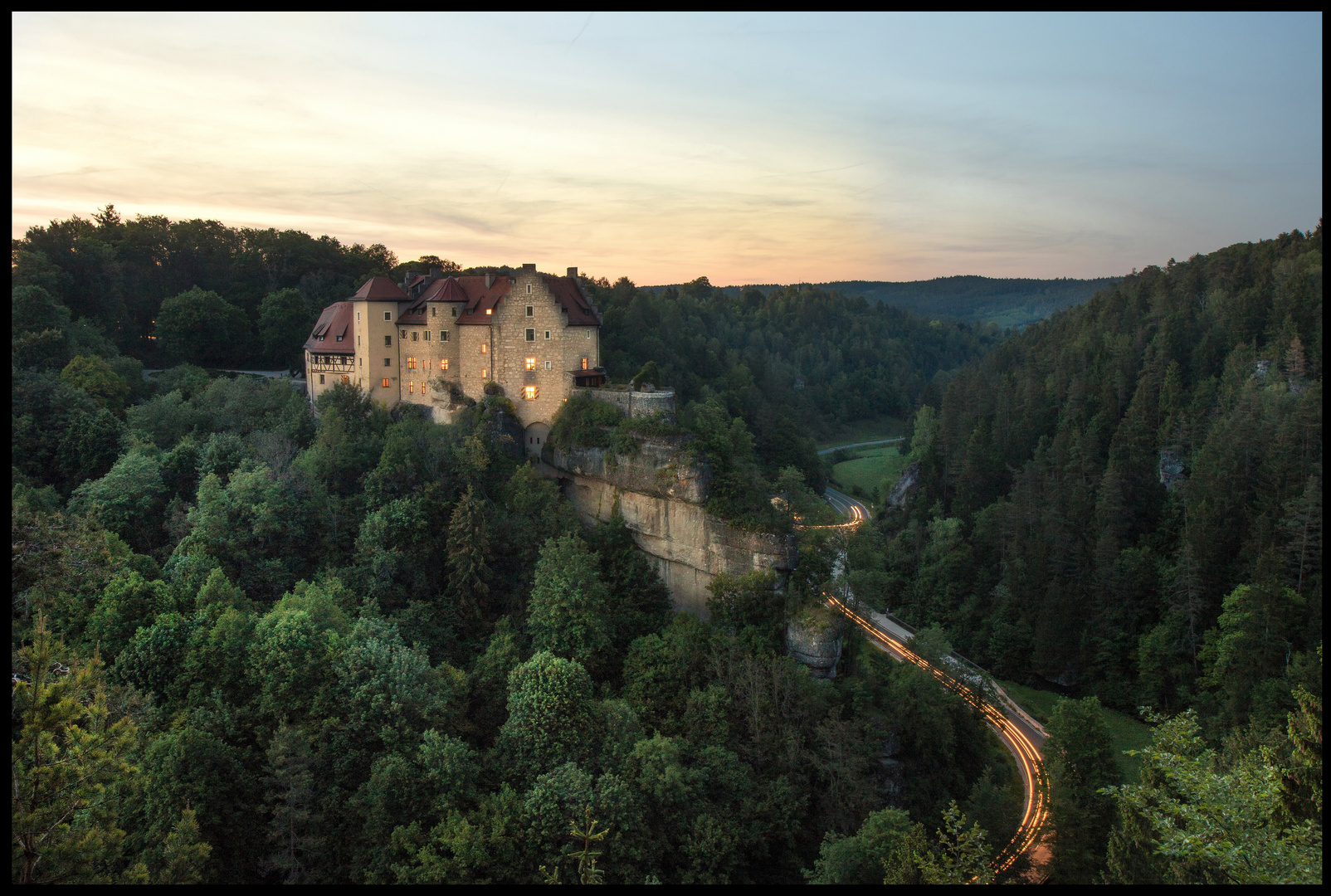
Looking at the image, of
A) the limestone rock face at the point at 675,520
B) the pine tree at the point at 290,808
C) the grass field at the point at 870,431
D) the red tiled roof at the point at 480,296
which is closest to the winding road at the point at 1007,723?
the limestone rock face at the point at 675,520

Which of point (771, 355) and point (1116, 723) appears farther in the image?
point (771, 355)

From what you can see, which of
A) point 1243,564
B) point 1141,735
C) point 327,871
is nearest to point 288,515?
point 327,871

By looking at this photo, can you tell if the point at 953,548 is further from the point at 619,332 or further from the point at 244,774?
the point at 244,774

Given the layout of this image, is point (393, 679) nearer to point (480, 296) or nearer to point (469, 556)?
point (469, 556)

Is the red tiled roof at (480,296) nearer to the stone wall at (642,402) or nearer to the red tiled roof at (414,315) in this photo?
the red tiled roof at (414,315)

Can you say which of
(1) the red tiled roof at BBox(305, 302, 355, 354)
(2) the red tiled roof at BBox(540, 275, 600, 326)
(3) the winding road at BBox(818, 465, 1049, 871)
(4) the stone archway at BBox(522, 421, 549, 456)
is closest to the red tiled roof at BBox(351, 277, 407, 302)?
(1) the red tiled roof at BBox(305, 302, 355, 354)

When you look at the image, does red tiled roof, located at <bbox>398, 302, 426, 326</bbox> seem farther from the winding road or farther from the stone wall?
the winding road

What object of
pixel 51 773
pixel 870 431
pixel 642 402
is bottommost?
pixel 870 431

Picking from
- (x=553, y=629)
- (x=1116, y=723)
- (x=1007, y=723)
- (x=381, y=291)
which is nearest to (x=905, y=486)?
(x=1116, y=723)
